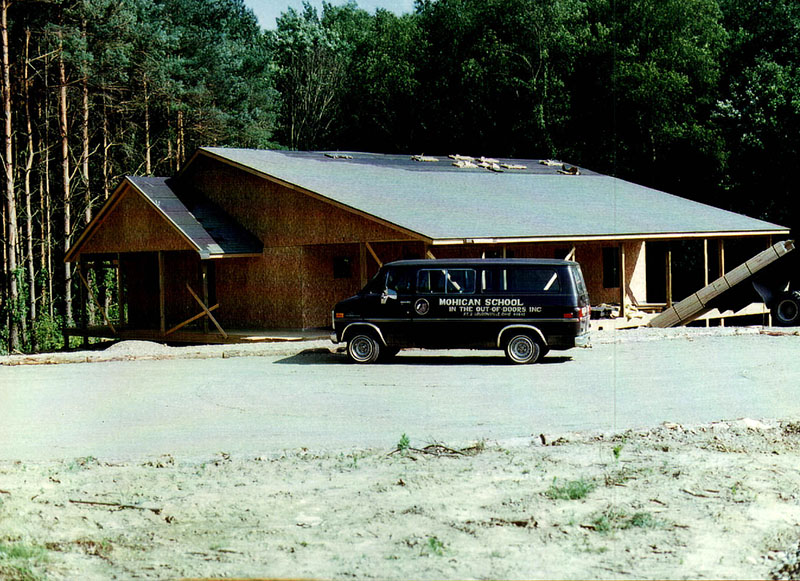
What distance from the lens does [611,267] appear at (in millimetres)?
33656

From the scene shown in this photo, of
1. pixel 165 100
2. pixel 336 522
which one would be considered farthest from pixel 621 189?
pixel 336 522

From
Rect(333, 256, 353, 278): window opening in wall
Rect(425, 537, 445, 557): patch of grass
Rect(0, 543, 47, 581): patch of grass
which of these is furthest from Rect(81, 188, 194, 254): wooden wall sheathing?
Rect(425, 537, 445, 557): patch of grass

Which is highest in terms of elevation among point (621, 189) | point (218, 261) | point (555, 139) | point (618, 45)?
point (618, 45)

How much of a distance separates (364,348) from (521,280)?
3332 mm

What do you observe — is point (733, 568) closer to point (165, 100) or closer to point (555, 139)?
point (165, 100)

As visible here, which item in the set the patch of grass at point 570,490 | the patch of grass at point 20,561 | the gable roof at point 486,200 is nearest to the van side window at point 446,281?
the gable roof at point 486,200

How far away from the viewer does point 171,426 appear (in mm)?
11836

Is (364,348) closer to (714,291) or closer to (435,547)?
(714,291)

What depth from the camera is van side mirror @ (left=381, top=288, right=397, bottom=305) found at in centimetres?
1880

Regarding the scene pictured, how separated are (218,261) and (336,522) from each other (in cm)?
2343

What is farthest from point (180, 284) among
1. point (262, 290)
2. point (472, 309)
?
point (472, 309)

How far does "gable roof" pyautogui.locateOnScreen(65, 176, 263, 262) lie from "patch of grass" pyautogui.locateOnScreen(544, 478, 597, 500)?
63.3ft

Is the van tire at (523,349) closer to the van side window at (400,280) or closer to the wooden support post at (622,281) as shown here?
the van side window at (400,280)

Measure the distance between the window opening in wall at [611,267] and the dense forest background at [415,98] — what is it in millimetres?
11235
